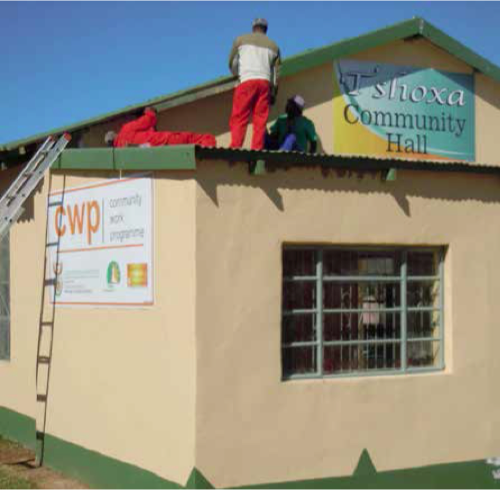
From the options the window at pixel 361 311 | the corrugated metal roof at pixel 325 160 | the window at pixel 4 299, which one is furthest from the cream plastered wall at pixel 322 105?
the window at pixel 4 299

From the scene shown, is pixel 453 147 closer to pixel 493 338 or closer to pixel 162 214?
pixel 493 338

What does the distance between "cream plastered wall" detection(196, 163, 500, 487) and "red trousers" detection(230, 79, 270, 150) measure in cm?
84

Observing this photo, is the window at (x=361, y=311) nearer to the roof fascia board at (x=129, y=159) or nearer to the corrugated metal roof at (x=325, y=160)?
the corrugated metal roof at (x=325, y=160)

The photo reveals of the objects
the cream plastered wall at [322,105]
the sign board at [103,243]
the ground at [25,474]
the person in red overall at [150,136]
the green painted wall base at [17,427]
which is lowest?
the ground at [25,474]

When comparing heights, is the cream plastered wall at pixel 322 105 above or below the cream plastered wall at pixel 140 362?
above

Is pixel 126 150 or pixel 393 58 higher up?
pixel 393 58

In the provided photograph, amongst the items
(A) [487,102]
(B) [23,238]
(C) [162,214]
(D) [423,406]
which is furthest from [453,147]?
(B) [23,238]

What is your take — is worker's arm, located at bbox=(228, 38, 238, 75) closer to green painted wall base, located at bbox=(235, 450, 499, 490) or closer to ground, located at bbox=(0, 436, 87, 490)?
green painted wall base, located at bbox=(235, 450, 499, 490)

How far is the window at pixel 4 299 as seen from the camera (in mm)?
11812

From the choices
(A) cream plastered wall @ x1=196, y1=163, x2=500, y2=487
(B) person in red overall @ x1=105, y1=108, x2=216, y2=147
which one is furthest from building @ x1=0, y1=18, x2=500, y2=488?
(B) person in red overall @ x1=105, y1=108, x2=216, y2=147

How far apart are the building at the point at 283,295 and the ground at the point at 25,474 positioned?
16 centimetres

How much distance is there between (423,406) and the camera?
9320mm

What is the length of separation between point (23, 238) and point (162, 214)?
3.24 m

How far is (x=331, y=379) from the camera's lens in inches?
351
